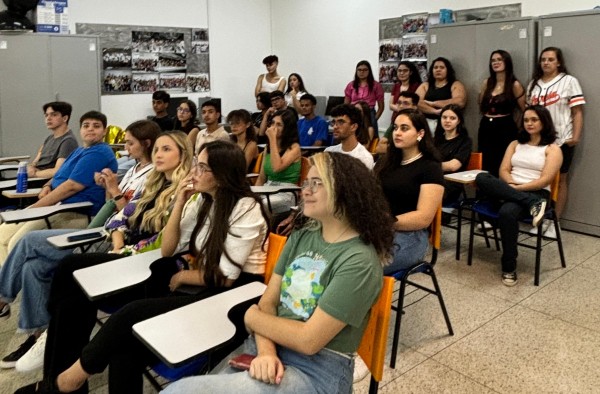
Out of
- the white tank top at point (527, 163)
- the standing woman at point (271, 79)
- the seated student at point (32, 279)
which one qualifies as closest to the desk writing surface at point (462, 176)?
the white tank top at point (527, 163)

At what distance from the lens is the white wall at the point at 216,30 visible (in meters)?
7.11

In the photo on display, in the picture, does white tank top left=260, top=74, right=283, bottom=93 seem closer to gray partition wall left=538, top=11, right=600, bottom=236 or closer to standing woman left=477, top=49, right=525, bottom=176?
standing woman left=477, top=49, right=525, bottom=176

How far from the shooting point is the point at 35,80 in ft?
19.9

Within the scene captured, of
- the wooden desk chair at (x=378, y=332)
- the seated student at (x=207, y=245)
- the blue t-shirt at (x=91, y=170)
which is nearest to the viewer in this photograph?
the wooden desk chair at (x=378, y=332)

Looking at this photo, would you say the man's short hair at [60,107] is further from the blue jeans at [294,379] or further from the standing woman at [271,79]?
the standing woman at [271,79]

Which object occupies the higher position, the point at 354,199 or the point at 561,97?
the point at 561,97

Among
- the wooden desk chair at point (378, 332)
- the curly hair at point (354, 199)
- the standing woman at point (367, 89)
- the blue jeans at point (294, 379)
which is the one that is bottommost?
the blue jeans at point (294, 379)

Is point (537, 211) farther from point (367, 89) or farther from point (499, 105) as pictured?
point (367, 89)

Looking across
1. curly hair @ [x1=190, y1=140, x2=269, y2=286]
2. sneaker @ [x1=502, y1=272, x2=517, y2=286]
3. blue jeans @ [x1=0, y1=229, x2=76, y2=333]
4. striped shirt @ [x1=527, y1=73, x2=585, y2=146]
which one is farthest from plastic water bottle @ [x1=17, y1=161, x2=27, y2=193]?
striped shirt @ [x1=527, y1=73, x2=585, y2=146]

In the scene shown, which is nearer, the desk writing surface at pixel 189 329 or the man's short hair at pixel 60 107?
the desk writing surface at pixel 189 329

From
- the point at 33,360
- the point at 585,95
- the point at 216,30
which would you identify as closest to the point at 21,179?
the point at 33,360

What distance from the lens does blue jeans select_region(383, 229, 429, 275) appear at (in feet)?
7.88

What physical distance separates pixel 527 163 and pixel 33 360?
3.18m

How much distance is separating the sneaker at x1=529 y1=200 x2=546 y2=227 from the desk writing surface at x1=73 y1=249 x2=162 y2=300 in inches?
91.9
